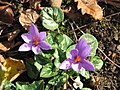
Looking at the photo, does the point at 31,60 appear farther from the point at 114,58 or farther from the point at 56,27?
the point at 114,58

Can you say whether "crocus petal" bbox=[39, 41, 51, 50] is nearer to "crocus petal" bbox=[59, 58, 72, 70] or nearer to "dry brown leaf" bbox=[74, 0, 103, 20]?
"crocus petal" bbox=[59, 58, 72, 70]

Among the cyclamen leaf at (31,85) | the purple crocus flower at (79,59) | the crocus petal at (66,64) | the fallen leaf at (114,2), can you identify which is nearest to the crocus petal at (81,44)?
the purple crocus flower at (79,59)

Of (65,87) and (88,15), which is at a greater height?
(88,15)

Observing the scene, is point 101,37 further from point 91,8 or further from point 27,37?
point 27,37

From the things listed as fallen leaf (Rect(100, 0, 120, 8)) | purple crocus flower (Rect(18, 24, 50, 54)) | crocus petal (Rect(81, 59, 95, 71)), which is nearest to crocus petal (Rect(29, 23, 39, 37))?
purple crocus flower (Rect(18, 24, 50, 54))

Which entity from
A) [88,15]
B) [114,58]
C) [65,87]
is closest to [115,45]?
[114,58]

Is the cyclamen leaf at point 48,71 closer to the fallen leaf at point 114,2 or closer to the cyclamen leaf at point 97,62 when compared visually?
the cyclamen leaf at point 97,62
